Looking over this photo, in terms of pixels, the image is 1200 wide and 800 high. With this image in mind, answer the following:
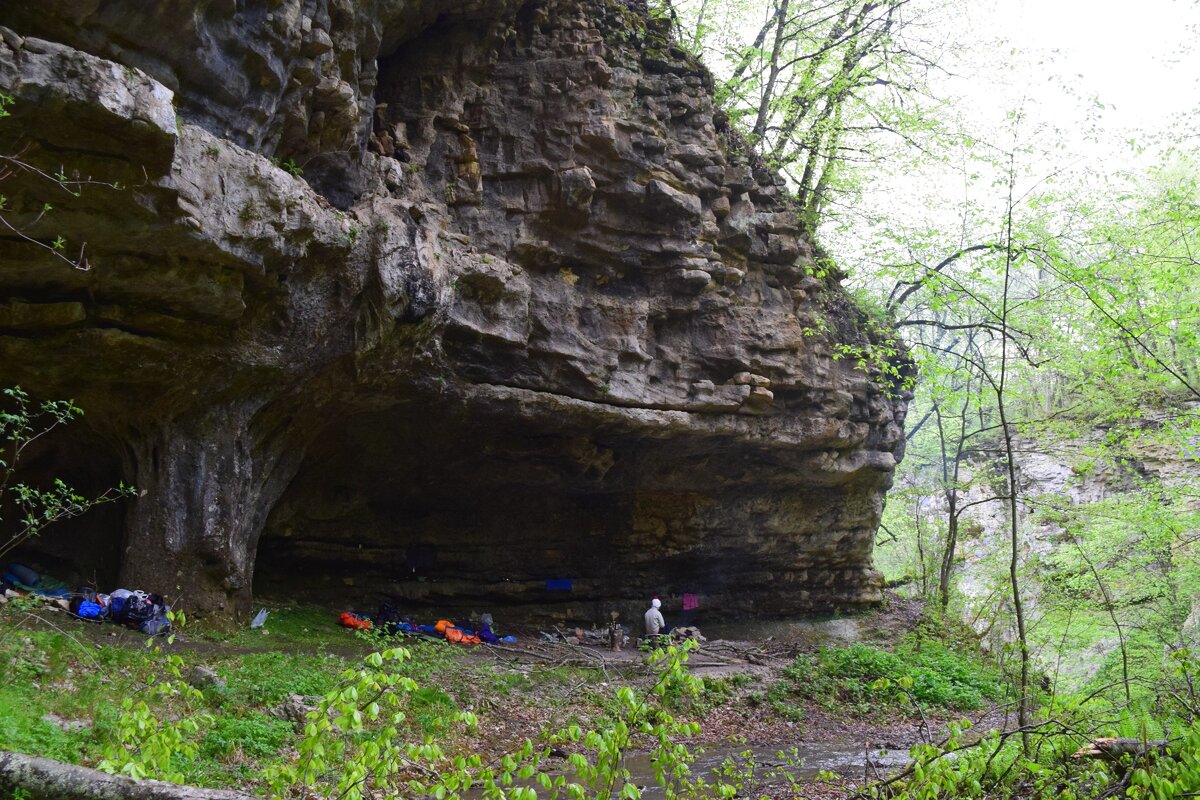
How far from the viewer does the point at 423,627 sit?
49.0 ft

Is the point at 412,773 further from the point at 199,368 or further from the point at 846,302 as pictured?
the point at 846,302

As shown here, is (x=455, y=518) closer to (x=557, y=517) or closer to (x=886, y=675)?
(x=557, y=517)

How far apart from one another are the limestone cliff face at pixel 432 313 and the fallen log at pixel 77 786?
6091 mm

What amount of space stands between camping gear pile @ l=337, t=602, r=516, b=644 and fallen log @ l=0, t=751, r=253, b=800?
10377mm

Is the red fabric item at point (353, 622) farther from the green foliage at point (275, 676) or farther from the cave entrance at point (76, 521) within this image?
the cave entrance at point (76, 521)

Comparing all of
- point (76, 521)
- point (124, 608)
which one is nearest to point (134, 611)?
point (124, 608)

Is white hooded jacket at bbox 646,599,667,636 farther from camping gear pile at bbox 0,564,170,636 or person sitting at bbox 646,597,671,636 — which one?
camping gear pile at bbox 0,564,170,636

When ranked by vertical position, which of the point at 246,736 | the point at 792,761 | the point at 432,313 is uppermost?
the point at 432,313

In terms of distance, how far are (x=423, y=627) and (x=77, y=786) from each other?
1232 cm

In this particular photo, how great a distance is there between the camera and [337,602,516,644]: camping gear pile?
14202 mm

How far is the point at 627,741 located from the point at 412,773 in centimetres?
571

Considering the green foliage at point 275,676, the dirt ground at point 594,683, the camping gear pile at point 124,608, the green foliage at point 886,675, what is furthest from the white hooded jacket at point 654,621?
A: the camping gear pile at point 124,608

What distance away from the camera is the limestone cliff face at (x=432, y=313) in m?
9.01

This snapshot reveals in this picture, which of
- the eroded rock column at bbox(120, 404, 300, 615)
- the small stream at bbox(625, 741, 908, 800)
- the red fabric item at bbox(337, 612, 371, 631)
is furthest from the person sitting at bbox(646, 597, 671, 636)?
the eroded rock column at bbox(120, 404, 300, 615)
